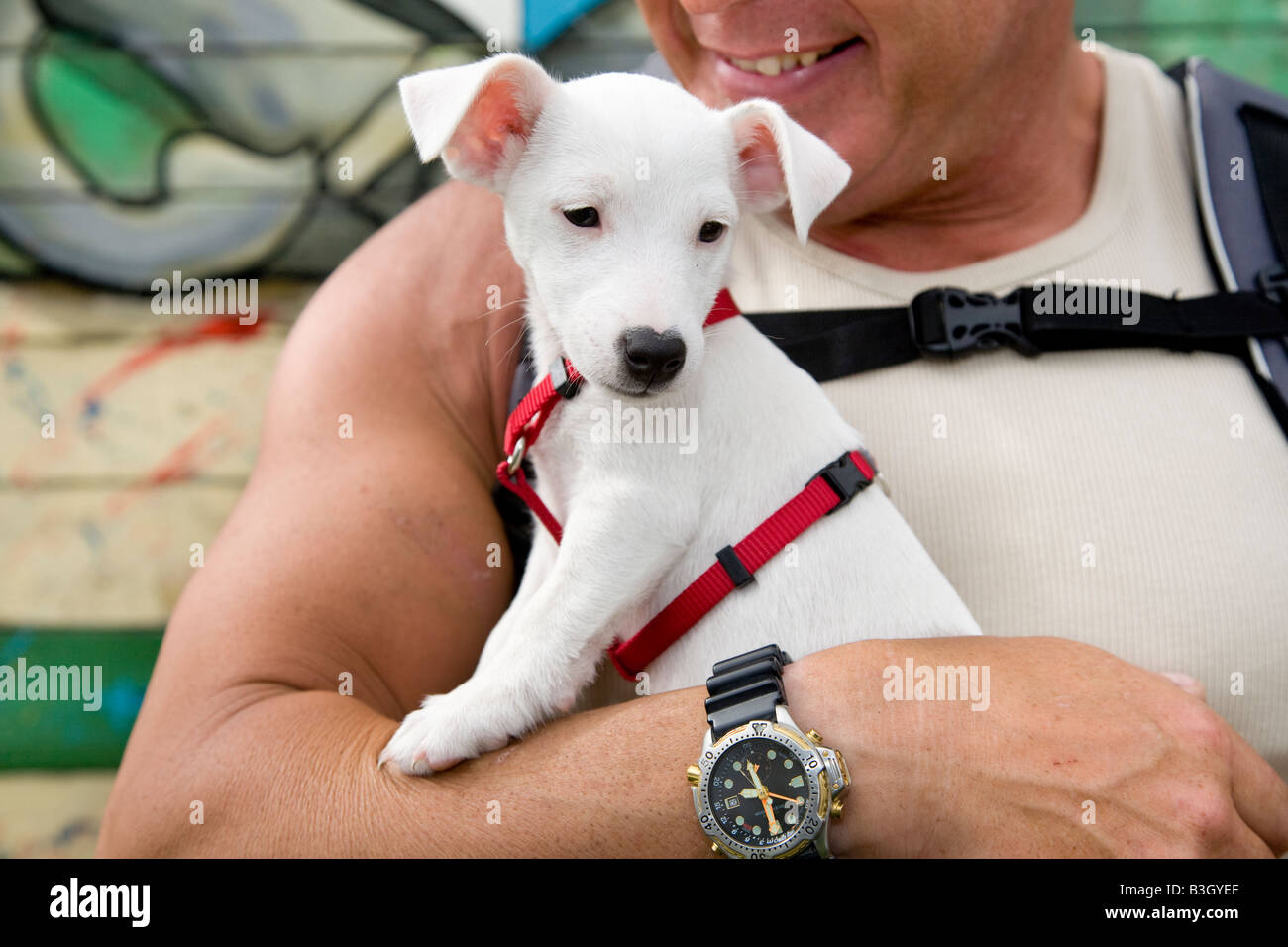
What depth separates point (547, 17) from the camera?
285 centimetres

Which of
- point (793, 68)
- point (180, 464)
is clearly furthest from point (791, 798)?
point (180, 464)

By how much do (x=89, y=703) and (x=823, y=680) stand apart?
274 centimetres

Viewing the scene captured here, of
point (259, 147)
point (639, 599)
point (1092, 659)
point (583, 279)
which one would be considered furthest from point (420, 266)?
point (259, 147)

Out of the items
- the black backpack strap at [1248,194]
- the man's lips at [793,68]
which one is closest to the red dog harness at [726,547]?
the man's lips at [793,68]

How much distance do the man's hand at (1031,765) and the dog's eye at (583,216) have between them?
59cm

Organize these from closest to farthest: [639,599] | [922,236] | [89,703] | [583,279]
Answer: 1. [583,279]
2. [639,599]
3. [922,236]
4. [89,703]

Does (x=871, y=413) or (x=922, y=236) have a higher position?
(x=922, y=236)

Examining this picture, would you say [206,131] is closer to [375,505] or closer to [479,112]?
[375,505]

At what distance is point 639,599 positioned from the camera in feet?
4.00

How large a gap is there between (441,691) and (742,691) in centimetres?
57

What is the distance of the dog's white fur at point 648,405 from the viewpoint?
3.59ft

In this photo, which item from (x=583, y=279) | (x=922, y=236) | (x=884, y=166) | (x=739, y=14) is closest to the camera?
(x=583, y=279)

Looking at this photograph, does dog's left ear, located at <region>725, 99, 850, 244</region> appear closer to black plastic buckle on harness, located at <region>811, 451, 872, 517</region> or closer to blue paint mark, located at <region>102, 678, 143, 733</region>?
black plastic buckle on harness, located at <region>811, 451, 872, 517</region>

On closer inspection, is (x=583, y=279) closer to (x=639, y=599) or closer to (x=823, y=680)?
(x=639, y=599)
